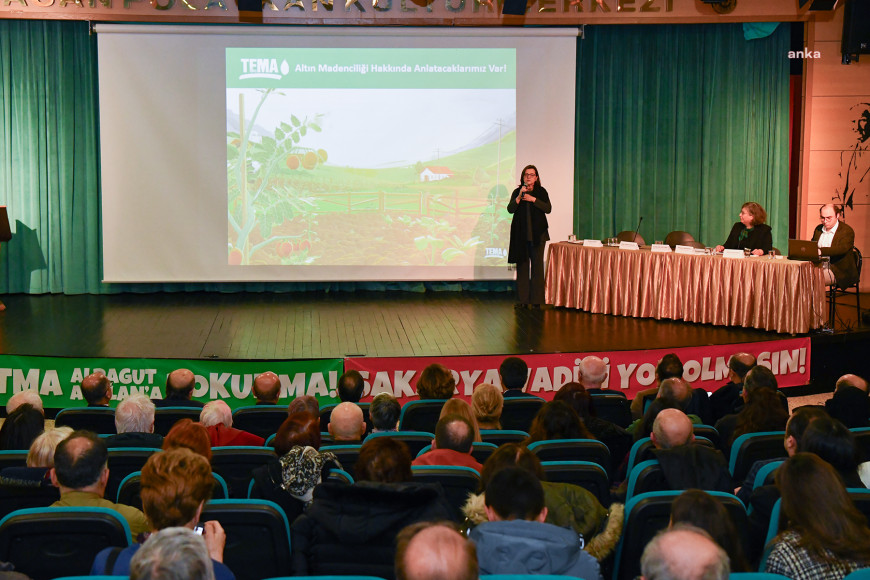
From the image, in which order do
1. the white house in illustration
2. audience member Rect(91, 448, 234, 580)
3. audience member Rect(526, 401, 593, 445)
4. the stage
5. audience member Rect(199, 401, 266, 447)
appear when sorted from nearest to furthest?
1. audience member Rect(91, 448, 234, 580)
2. audience member Rect(526, 401, 593, 445)
3. audience member Rect(199, 401, 266, 447)
4. the stage
5. the white house in illustration

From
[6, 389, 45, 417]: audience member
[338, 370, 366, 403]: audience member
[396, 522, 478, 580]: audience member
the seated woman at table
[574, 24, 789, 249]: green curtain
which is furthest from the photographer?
[574, 24, 789, 249]: green curtain

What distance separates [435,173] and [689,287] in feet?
11.3

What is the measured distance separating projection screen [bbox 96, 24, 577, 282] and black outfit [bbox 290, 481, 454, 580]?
8052 millimetres

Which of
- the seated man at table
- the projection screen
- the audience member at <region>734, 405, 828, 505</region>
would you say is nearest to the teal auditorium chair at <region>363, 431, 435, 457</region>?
the audience member at <region>734, 405, 828, 505</region>

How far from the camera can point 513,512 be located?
7.88 ft

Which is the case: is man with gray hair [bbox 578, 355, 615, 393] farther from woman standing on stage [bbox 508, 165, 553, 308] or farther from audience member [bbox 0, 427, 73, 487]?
woman standing on stage [bbox 508, 165, 553, 308]

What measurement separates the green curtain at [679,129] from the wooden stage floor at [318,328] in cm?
223

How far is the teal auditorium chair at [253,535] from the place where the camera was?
2.58 m

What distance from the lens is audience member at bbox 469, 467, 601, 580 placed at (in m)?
2.30

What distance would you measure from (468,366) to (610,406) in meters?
1.94

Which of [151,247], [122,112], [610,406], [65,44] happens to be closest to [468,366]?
[610,406]

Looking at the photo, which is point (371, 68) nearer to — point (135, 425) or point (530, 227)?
point (530, 227)

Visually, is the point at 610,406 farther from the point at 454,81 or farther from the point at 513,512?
the point at 454,81

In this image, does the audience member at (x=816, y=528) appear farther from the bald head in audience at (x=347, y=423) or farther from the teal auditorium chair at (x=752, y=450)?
the bald head in audience at (x=347, y=423)
